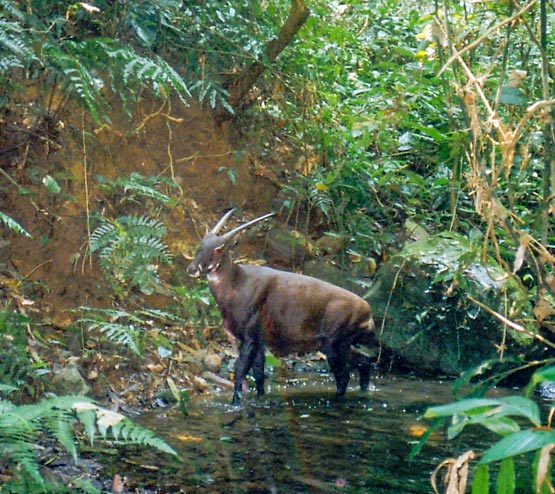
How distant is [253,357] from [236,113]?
2803mm

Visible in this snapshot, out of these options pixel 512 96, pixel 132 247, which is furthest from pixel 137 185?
pixel 512 96

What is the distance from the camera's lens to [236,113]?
804 centimetres

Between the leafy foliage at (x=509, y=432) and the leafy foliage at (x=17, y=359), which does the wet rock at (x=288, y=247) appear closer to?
the leafy foliage at (x=17, y=359)

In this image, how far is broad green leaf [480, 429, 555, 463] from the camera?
1.46 metres

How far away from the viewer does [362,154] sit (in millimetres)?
7984

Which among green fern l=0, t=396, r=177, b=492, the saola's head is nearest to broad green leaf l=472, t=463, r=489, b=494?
green fern l=0, t=396, r=177, b=492

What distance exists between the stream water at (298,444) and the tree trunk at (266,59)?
283 cm

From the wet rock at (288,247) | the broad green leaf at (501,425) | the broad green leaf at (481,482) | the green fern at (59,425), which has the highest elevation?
the broad green leaf at (501,425)

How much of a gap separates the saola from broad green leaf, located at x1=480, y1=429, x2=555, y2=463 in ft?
15.0

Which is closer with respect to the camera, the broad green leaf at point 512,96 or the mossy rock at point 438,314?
the broad green leaf at point 512,96

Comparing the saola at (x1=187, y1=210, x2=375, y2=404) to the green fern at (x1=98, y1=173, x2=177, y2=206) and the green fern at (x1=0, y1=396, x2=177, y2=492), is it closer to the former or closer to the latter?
the green fern at (x1=98, y1=173, x2=177, y2=206)

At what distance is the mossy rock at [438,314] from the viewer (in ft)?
23.7

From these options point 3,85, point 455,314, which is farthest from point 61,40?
point 455,314

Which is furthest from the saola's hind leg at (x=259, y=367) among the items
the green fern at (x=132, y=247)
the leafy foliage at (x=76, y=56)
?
the leafy foliage at (x=76, y=56)
